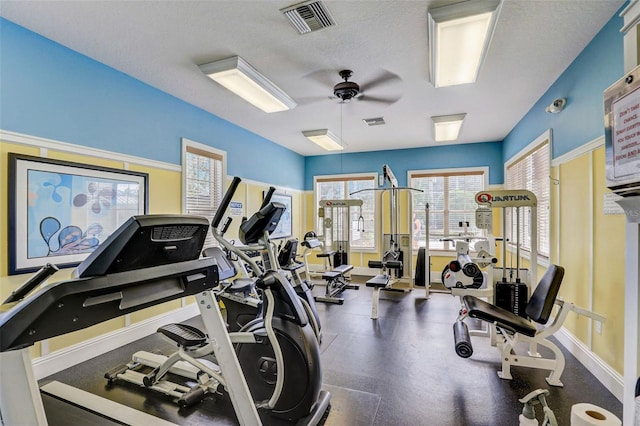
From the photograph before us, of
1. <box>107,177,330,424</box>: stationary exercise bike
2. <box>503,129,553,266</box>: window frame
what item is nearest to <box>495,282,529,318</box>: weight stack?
<box>503,129,553,266</box>: window frame

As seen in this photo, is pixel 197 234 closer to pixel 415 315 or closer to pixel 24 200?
pixel 24 200

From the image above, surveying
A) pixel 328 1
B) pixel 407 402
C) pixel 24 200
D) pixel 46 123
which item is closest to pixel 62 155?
pixel 46 123

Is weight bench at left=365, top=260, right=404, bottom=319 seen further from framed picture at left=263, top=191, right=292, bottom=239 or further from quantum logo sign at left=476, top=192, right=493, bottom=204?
framed picture at left=263, top=191, right=292, bottom=239

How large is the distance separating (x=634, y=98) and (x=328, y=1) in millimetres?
1737

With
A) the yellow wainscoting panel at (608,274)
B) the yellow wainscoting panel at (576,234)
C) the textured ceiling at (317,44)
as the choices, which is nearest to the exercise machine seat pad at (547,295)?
the yellow wainscoting panel at (608,274)

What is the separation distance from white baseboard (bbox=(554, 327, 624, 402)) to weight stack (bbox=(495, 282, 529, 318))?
470 millimetres

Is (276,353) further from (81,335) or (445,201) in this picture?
(445,201)

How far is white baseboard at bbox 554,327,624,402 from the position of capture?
209 cm

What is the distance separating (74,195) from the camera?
2561 millimetres

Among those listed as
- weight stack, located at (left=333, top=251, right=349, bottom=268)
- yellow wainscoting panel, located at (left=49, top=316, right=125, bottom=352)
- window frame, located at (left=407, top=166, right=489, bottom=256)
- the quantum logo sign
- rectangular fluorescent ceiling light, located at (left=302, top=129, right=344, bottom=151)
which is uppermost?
A: rectangular fluorescent ceiling light, located at (left=302, top=129, right=344, bottom=151)

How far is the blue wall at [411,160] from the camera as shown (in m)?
5.80

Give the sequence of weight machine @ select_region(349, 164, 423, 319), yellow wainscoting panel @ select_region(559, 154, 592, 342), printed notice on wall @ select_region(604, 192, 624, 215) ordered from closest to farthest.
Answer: printed notice on wall @ select_region(604, 192, 624, 215) < yellow wainscoting panel @ select_region(559, 154, 592, 342) < weight machine @ select_region(349, 164, 423, 319)

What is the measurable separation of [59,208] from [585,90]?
4.51 metres

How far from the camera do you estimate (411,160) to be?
6332mm
